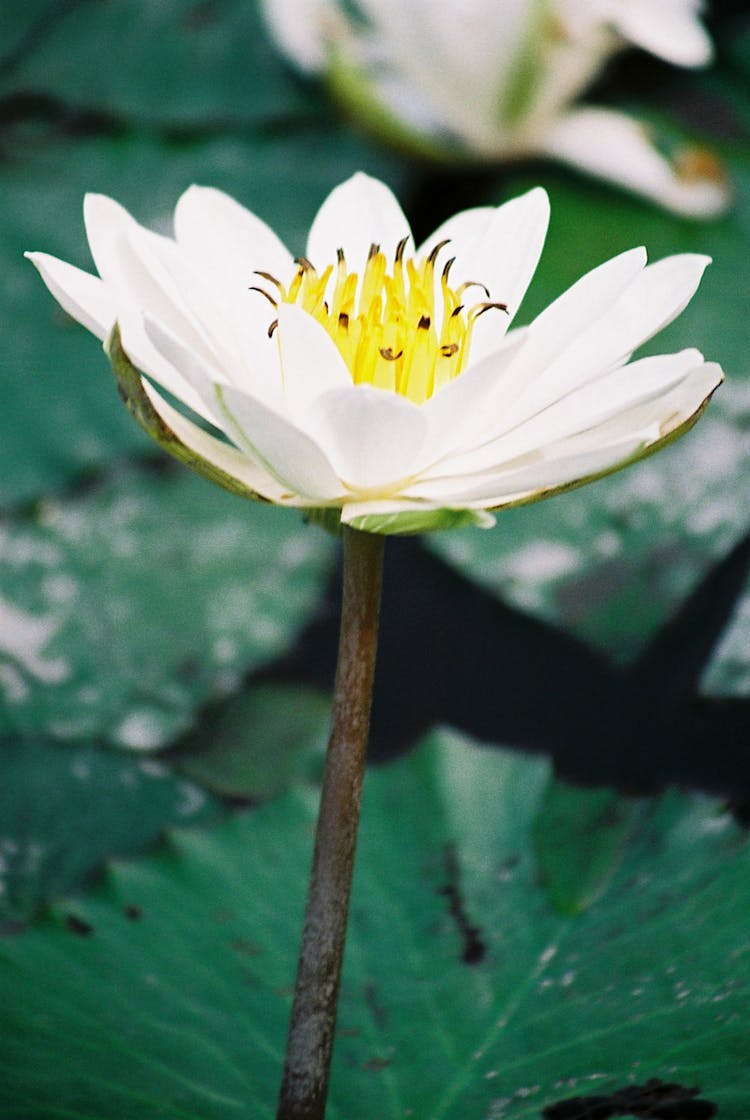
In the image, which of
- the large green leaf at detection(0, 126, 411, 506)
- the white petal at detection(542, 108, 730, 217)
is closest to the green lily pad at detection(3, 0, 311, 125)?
the large green leaf at detection(0, 126, 411, 506)

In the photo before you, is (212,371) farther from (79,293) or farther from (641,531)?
(641,531)

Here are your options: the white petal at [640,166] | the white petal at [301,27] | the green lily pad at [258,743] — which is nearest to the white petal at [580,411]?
the green lily pad at [258,743]

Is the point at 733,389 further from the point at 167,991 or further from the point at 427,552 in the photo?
the point at 167,991

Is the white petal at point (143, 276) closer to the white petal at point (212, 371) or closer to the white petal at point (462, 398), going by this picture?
the white petal at point (212, 371)

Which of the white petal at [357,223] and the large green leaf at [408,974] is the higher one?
the white petal at [357,223]

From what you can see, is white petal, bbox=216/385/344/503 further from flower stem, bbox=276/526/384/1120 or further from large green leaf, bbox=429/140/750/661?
large green leaf, bbox=429/140/750/661

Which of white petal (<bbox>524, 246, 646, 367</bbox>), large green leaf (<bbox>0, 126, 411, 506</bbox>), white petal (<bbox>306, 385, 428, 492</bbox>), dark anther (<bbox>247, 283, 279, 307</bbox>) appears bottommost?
white petal (<bbox>306, 385, 428, 492</bbox>)
